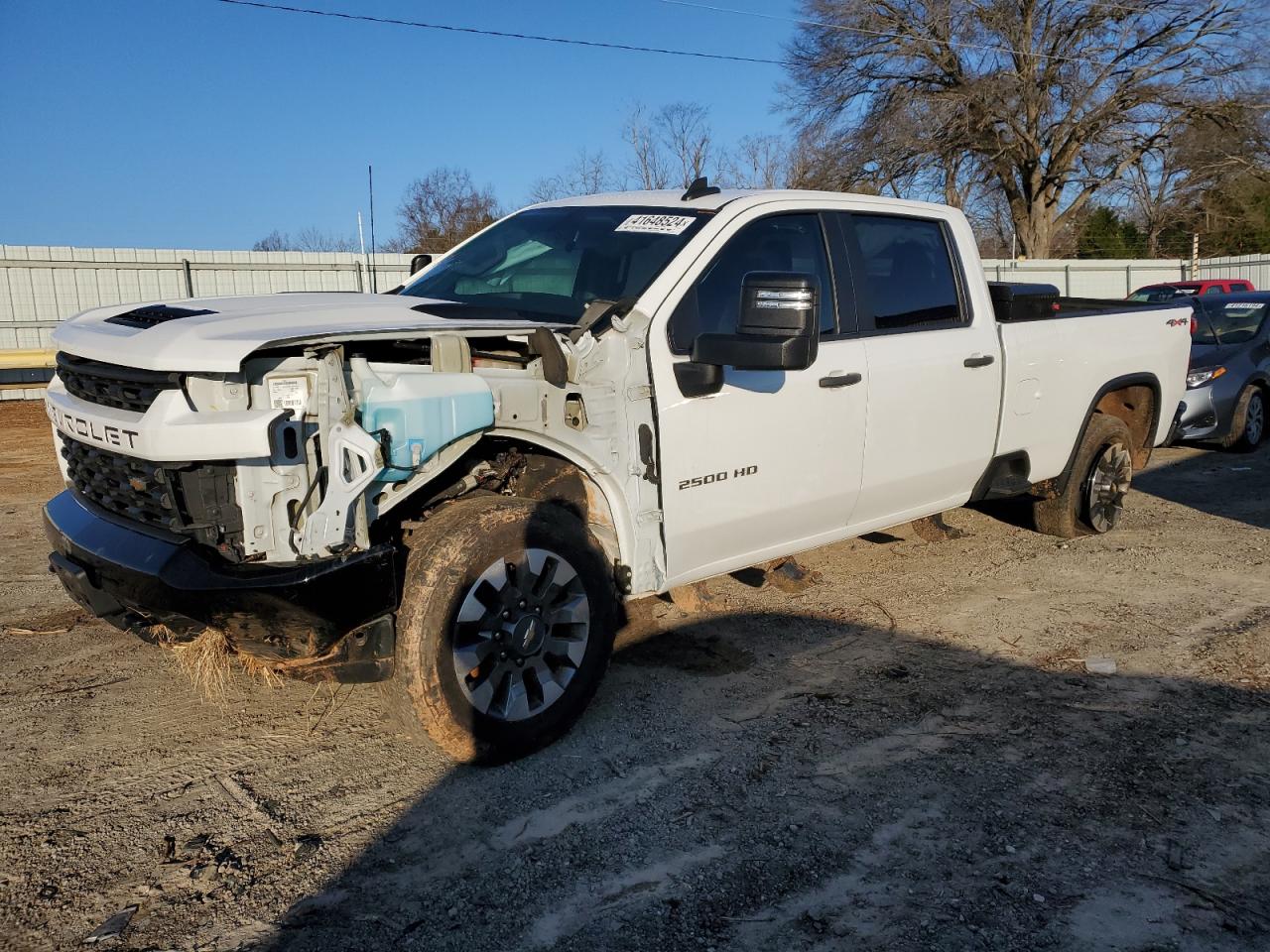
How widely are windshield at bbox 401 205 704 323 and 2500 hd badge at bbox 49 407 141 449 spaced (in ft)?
4.25

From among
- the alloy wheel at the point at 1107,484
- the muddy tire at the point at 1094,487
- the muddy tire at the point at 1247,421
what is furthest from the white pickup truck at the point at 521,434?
the muddy tire at the point at 1247,421

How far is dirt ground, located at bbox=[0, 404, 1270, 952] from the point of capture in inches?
115

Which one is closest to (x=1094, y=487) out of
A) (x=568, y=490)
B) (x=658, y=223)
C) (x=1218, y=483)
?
(x=1218, y=483)

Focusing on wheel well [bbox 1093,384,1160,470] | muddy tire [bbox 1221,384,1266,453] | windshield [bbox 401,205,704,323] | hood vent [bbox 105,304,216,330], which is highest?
windshield [bbox 401,205,704,323]

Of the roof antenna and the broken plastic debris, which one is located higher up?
the roof antenna

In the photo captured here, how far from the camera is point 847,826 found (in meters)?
3.40

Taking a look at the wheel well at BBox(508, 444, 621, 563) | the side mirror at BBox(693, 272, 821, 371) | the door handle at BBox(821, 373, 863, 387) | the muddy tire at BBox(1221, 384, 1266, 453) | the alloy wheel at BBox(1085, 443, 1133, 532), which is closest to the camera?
the side mirror at BBox(693, 272, 821, 371)

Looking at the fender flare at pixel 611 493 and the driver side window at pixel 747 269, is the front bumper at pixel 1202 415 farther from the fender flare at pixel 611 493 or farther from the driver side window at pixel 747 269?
the fender flare at pixel 611 493

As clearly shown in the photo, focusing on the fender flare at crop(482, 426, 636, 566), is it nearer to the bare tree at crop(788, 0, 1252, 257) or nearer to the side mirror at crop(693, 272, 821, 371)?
the side mirror at crop(693, 272, 821, 371)

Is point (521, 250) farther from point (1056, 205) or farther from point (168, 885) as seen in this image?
point (1056, 205)

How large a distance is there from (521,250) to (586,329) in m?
1.20

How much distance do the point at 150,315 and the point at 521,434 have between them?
1.39 m

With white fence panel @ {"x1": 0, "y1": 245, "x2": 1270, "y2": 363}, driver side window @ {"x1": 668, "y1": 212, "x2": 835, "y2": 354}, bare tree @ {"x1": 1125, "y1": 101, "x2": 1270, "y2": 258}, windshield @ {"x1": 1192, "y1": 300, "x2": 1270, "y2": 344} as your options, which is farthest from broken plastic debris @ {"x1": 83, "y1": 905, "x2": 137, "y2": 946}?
bare tree @ {"x1": 1125, "y1": 101, "x2": 1270, "y2": 258}

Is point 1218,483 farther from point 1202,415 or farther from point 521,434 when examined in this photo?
point 521,434
